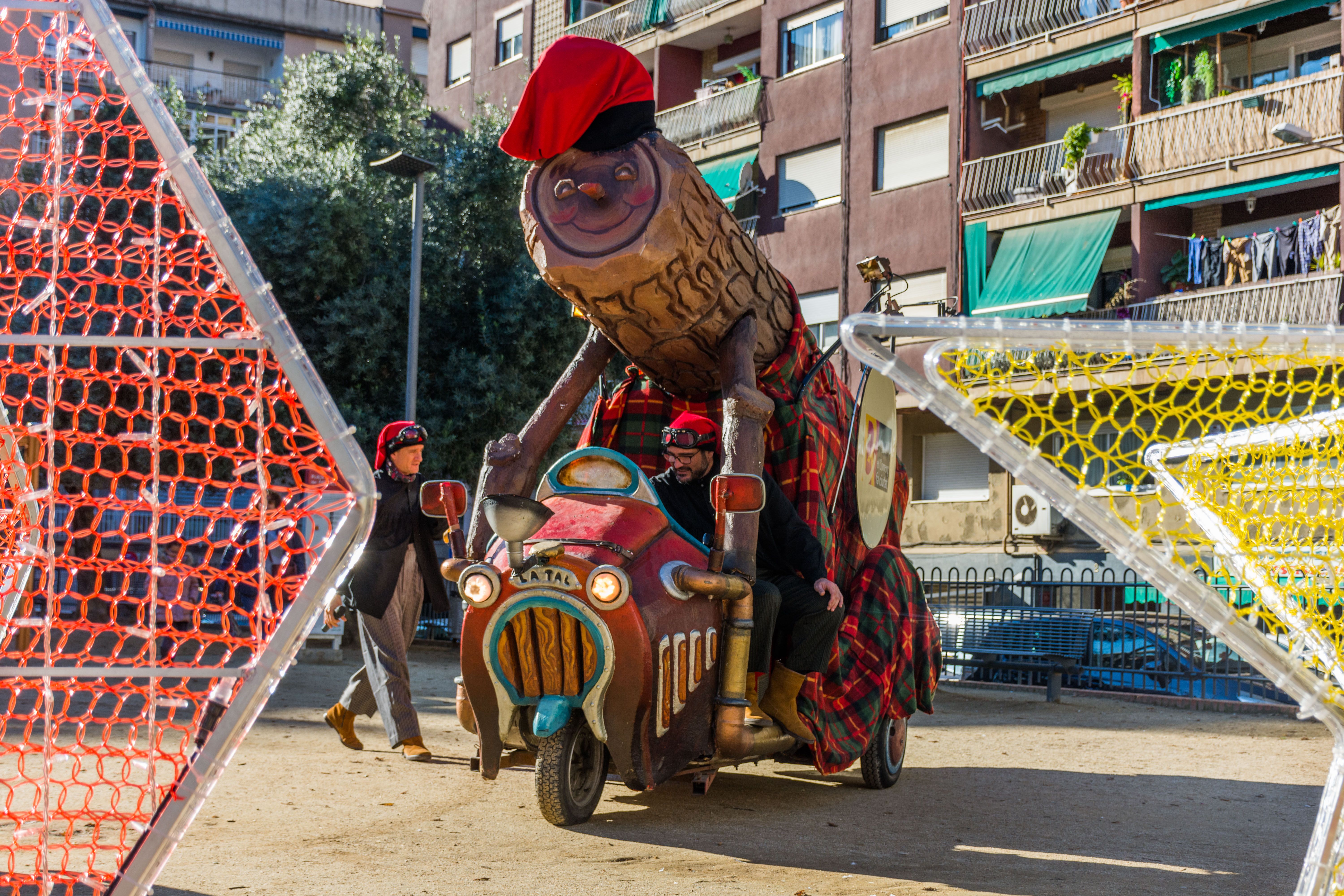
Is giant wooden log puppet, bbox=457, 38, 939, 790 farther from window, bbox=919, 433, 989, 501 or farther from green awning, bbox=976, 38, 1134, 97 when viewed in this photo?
window, bbox=919, 433, 989, 501

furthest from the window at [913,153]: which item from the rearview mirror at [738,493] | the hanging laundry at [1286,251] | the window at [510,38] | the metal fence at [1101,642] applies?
the rearview mirror at [738,493]

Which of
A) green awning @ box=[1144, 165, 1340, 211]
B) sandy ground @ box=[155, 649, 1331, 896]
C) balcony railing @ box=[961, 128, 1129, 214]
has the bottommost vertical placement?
sandy ground @ box=[155, 649, 1331, 896]

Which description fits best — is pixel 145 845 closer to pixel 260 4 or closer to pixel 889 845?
pixel 889 845

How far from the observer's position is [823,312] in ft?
88.0

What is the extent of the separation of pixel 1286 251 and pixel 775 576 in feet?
55.8

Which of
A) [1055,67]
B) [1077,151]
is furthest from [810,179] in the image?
[1077,151]

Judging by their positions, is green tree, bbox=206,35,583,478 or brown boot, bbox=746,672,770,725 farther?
green tree, bbox=206,35,583,478

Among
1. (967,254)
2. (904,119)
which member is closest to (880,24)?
(904,119)

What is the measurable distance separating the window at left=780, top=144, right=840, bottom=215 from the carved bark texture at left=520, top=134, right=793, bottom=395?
20.5 metres

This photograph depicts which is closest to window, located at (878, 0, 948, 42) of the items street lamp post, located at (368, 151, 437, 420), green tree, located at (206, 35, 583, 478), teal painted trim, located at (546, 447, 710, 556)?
green tree, located at (206, 35, 583, 478)

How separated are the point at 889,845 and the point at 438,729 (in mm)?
4412

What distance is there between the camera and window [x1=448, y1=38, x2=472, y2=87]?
36.1m

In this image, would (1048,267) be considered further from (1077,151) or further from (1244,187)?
(1244,187)

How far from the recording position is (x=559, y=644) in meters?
5.69
